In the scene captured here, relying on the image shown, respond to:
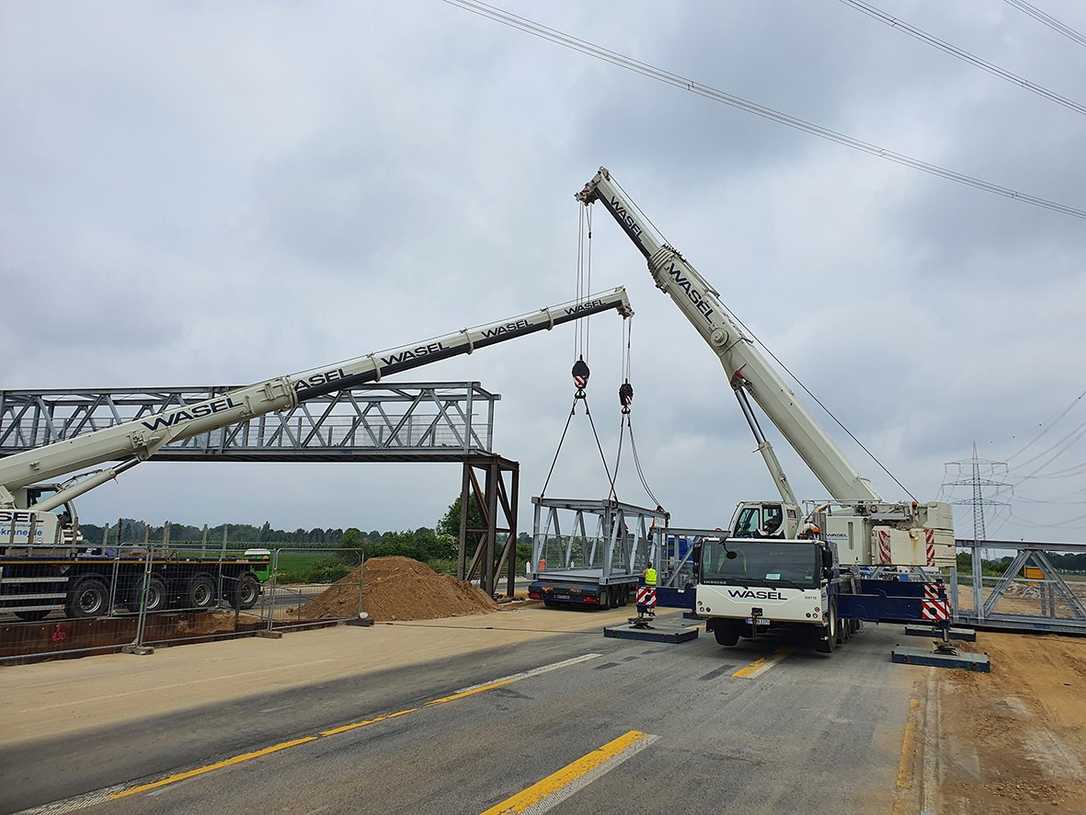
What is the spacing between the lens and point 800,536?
15.8 m

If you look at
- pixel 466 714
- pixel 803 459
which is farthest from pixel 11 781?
pixel 803 459

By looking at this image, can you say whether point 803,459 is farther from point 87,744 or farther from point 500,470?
point 87,744

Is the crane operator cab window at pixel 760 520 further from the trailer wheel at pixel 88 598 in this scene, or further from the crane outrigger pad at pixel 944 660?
the trailer wheel at pixel 88 598

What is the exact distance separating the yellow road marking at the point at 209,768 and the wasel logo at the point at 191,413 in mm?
12813

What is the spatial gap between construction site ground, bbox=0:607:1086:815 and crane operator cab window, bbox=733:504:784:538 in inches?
165

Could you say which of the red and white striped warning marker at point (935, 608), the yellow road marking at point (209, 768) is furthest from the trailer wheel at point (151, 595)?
the red and white striped warning marker at point (935, 608)

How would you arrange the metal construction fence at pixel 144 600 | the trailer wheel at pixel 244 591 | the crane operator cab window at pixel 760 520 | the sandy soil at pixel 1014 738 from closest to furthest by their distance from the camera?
the sandy soil at pixel 1014 738 < the metal construction fence at pixel 144 600 < the crane operator cab window at pixel 760 520 < the trailer wheel at pixel 244 591

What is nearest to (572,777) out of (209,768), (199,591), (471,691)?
(209,768)

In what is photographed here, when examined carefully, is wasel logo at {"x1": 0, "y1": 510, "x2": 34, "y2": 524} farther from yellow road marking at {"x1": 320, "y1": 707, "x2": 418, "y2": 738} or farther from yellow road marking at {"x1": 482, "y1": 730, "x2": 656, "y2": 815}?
yellow road marking at {"x1": 482, "y1": 730, "x2": 656, "y2": 815}

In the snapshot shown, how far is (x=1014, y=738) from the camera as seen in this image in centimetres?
820

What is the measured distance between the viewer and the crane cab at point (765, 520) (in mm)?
17594

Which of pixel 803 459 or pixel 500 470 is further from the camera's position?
pixel 500 470

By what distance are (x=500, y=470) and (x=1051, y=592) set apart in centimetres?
1779

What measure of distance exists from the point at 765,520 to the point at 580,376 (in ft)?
23.3
